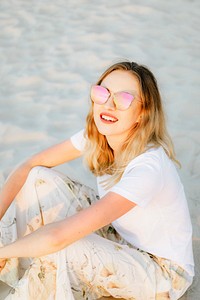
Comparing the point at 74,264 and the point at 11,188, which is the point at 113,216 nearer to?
the point at 74,264

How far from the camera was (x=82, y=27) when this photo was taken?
5422 mm

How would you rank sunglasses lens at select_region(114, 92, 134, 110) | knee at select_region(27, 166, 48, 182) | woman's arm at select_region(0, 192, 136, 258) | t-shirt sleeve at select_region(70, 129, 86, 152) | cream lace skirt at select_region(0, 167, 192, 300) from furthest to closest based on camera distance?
1. t-shirt sleeve at select_region(70, 129, 86, 152)
2. knee at select_region(27, 166, 48, 182)
3. sunglasses lens at select_region(114, 92, 134, 110)
4. cream lace skirt at select_region(0, 167, 192, 300)
5. woman's arm at select_region(0, 192, 136, 258)

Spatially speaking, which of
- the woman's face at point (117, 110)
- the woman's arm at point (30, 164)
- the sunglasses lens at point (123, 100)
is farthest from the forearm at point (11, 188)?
the sunglasses lens at point (123, 100)

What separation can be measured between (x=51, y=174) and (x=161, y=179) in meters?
0.56

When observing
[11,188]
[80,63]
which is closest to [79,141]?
[11,188]

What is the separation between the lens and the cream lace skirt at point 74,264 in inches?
71.4

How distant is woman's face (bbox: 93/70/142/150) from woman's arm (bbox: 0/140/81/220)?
370mm

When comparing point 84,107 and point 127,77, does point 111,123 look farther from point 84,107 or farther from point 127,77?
point 84,107

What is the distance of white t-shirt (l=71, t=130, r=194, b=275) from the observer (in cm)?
188

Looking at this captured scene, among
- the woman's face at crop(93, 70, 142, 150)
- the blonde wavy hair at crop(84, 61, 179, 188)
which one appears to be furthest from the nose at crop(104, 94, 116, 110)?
the blonde wavy hair at crop(84, 61, 179, 188)

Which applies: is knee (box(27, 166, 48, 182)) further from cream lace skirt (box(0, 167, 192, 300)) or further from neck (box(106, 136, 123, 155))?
neck (box(106, 136, 123, 155))

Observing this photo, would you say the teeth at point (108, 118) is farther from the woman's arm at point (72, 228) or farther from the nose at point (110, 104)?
the woman's arm at point (72, 228)

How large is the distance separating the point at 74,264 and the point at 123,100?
1.97ft

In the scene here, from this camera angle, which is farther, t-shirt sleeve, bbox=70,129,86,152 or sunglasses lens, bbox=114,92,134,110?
t-shirt sleeve, bbox=70,129,86,152
